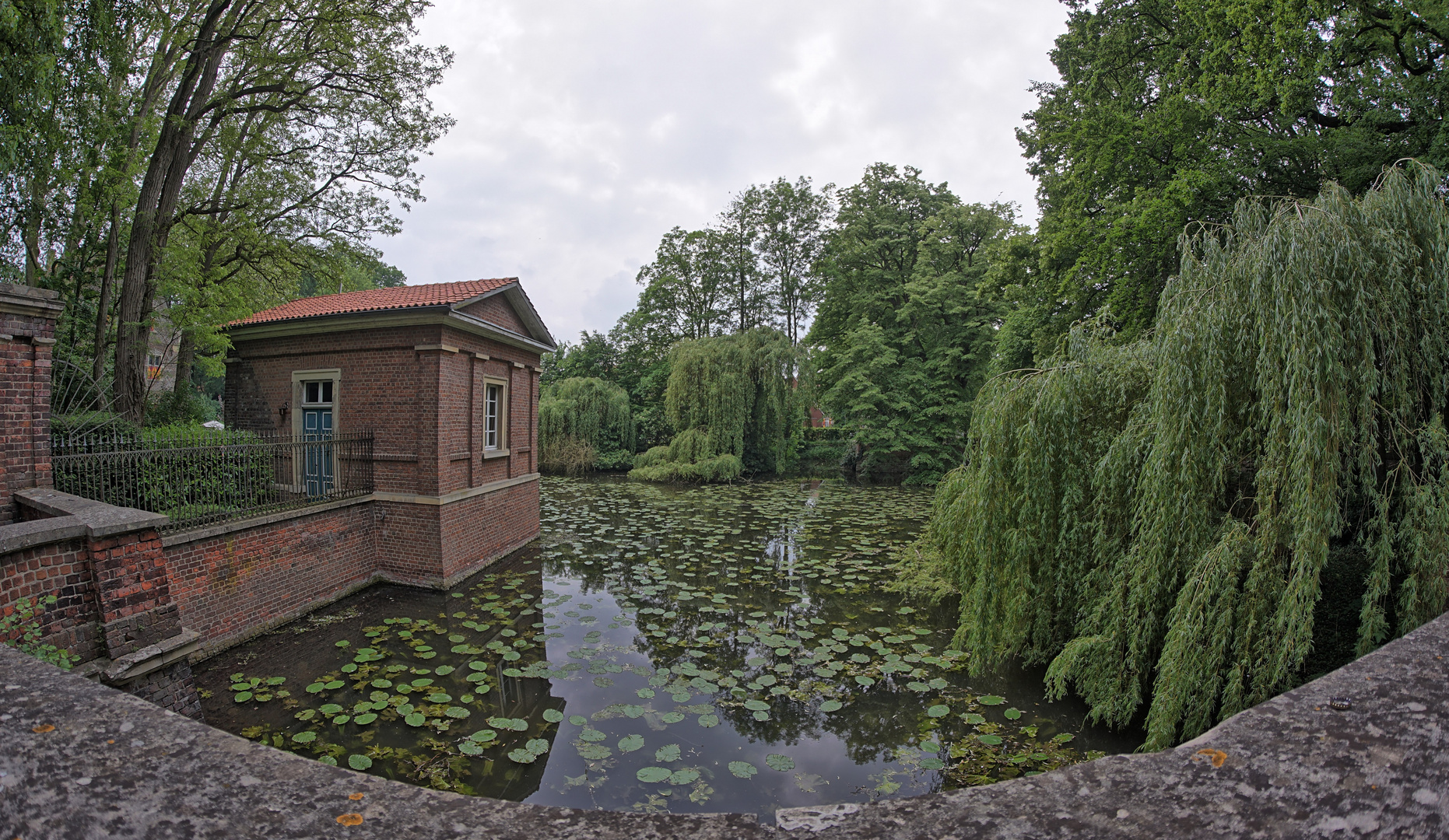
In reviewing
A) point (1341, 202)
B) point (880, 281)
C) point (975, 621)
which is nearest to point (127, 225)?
point (975, 621)

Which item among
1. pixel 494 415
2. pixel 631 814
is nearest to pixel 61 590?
pixel 631 814

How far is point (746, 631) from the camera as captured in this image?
22.2ft

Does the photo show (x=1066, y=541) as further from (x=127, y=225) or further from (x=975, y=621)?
(x=127, y=225)

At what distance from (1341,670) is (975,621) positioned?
2.99m

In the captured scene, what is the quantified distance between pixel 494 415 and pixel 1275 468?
32.6 ft

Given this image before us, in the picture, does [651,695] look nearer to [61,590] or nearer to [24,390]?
[61,590]

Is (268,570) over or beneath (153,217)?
beneath

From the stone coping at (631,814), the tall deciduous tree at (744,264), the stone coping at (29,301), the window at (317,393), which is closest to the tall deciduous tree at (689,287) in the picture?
the tall deciduous tree at (744,264)

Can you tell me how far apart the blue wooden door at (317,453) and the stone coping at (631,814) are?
778 centimetres

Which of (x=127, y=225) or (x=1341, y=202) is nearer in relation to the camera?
(x=1341, y=202)

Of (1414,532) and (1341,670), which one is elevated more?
(1414,532)

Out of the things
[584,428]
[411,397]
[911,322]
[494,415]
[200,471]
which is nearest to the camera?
[200,471]

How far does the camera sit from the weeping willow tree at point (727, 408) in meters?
20.4

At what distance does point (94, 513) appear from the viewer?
14.7ft
